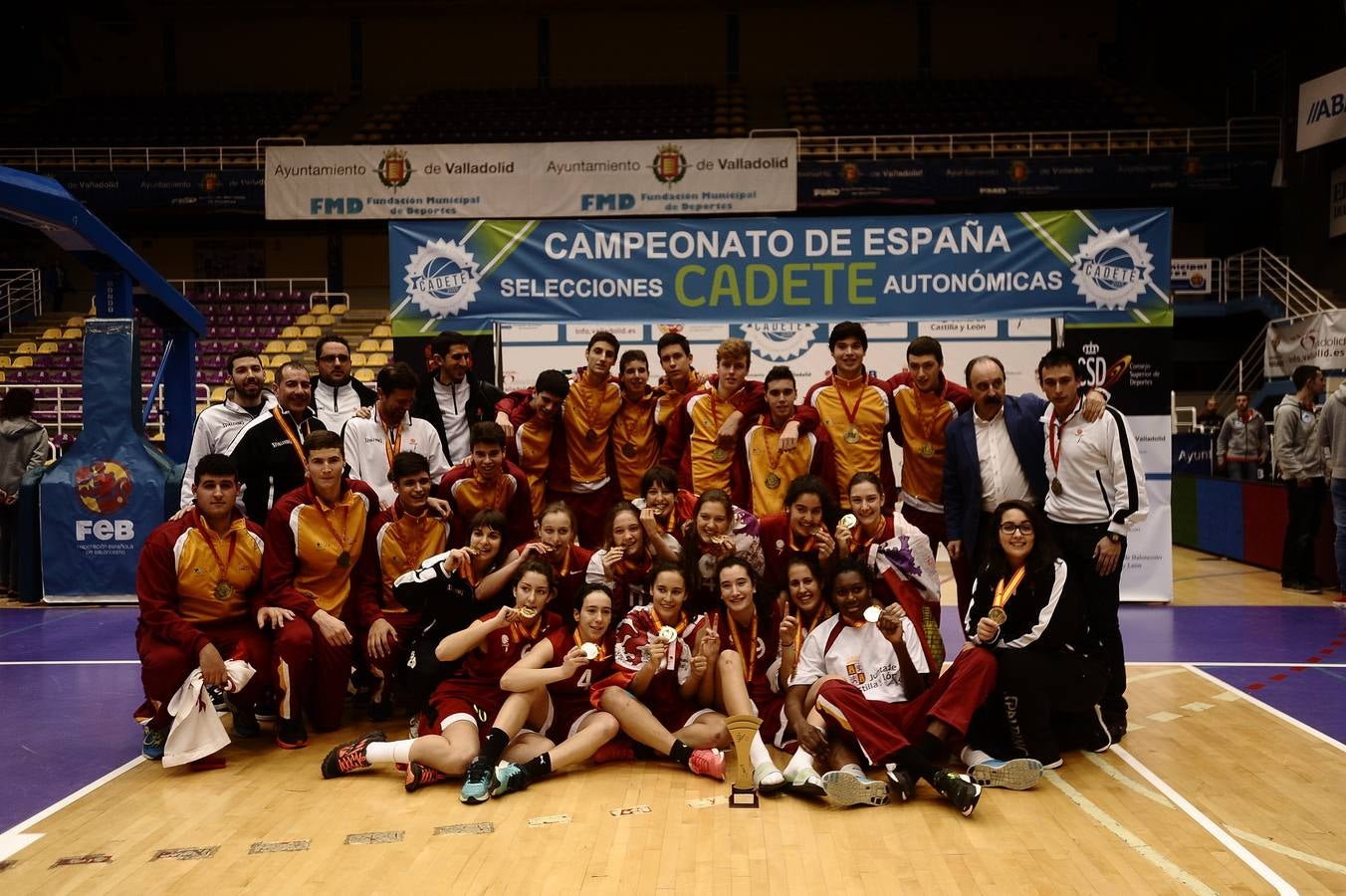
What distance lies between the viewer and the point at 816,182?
781 inches

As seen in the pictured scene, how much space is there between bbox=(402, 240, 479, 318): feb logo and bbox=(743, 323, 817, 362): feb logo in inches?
102

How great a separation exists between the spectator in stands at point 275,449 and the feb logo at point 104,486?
3.78 m

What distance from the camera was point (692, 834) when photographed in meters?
4.17

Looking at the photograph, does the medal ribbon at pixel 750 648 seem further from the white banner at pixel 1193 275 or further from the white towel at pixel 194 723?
the white banner at pixel 1193 275

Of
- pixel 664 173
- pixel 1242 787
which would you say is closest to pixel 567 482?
pixel 1242 787

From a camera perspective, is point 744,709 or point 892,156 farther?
point 892,156

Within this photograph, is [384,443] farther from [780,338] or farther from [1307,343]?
[1307,343]

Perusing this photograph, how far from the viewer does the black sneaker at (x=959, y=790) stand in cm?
430

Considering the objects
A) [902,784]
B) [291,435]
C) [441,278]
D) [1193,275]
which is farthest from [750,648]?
[1193,275]

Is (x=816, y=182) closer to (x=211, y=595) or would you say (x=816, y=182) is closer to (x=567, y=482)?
(x=567, y=482)

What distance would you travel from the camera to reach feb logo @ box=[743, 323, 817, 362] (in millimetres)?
9430

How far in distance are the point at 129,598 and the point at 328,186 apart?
12.4 m

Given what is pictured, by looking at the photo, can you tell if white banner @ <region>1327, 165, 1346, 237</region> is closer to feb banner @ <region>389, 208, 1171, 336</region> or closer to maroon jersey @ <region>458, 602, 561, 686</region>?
feb banner @ <region>389, 208, 1171, 336</region>

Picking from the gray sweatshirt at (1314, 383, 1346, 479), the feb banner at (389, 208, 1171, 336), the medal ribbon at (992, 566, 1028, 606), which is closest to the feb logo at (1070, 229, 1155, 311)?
the feb banner at (389, 208, 1171, 336)
